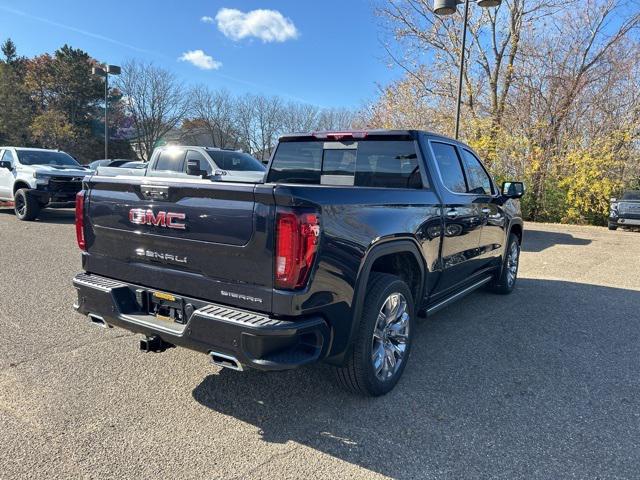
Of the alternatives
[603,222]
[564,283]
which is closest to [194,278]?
[564,283]

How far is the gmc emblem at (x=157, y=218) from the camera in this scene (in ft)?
9.00

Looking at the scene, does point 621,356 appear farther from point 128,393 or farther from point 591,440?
point 128,393

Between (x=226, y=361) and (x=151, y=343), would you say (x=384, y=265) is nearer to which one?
(x=226, y=361)

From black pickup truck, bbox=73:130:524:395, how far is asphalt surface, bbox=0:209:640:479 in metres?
0.39

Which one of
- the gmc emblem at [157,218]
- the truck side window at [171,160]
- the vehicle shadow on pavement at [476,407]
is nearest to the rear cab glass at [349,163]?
the vehicle shadow on pavement at [476,407]

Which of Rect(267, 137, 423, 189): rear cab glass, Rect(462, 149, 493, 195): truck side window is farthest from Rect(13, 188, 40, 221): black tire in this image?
Rect(462, 149, 493, 195): truck side window

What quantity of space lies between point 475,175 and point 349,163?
1640 millimetres

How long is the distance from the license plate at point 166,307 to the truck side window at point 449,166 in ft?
8.25

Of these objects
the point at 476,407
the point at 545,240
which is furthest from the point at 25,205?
the point at 545,240

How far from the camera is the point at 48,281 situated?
5.80 meters

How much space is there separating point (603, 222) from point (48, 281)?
54.9 feet

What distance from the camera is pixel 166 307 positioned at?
2844mm

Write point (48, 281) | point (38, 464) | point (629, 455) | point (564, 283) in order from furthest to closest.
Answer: point (564, 283) → point (48, 281) → point (629, 455) → point (38, 464)

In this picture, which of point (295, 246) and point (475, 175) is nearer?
point (295, 246)
